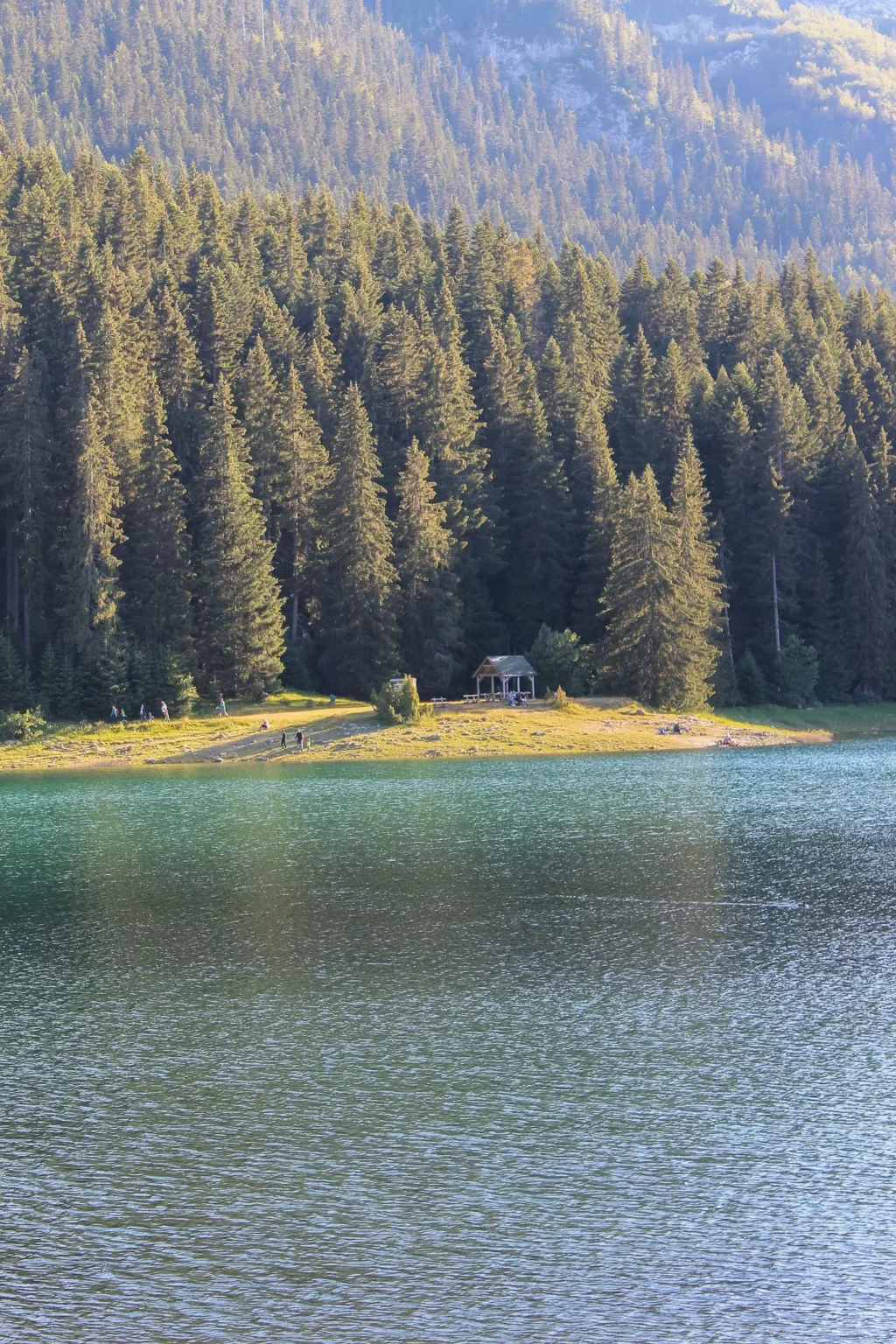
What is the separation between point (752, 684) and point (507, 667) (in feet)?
57.4

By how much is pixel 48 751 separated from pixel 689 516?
45303 millimetres

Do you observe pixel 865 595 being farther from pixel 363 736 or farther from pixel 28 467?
pixel 28 467

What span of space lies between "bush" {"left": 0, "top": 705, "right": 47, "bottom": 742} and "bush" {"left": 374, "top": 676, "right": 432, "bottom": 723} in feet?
63.7

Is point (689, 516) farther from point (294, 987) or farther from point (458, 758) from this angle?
point (294, 987)

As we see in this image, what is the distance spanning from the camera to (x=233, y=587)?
91.0 m

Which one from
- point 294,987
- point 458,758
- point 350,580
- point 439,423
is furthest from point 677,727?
→ point 294,987

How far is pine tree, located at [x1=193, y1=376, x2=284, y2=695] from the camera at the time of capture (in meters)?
89.8

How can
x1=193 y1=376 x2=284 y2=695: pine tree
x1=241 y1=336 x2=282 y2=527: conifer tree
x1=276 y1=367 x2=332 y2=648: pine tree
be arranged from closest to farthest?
x1=193 y1=376 x2=284 y2=695: pine tree < x1=276 y1=367 x2=332 y2=648: pine tree < x1=241 y1=336 x2=282 y2=527: conifer tree

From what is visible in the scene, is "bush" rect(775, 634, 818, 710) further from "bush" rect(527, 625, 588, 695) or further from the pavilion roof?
the pavilion roof

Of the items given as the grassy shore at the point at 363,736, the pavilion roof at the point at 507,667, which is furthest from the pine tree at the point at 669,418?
the grassy shore at the point at 363,736

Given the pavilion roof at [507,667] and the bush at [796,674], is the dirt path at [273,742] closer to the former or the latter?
the pavilion roof at [507,667]

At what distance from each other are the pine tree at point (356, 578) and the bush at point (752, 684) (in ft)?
77.7

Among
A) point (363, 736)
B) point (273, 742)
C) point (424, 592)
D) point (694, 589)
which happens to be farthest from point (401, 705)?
point (694, 589)

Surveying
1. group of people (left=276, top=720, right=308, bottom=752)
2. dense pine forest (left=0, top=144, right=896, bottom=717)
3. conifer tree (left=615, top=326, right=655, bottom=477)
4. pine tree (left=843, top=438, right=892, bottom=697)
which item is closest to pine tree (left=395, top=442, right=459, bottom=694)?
dense pine forest (left=0, top=144, right=896, bottom=717)
